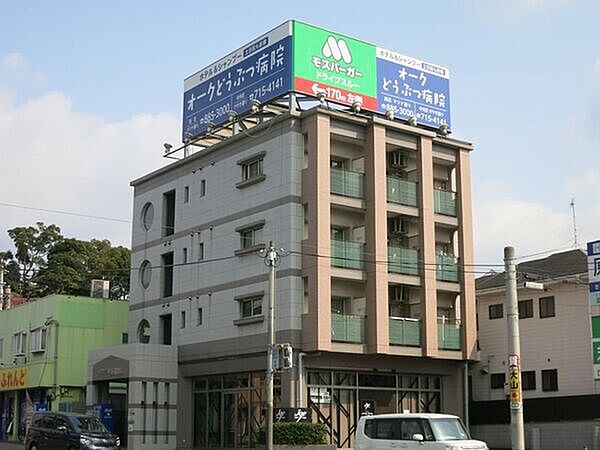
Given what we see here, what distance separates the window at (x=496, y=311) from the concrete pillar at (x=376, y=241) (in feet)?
26.6

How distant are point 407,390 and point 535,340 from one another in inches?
Answer: 251

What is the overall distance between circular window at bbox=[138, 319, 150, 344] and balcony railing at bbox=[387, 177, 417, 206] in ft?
48.9

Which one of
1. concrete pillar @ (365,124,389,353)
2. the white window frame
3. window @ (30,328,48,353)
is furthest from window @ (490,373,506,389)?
the white window frame

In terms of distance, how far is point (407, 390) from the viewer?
134 ft

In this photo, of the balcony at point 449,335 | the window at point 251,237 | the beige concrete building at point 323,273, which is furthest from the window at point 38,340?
the balcony at point 449,335

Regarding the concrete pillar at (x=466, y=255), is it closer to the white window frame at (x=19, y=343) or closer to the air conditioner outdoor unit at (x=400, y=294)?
the air conditioner outdoor unit at (x=400, y=294)

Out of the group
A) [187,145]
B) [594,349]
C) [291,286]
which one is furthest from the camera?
[187,145]

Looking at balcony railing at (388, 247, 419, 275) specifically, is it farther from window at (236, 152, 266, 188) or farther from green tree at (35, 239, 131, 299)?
green tree at (35, 239, 131, 299)

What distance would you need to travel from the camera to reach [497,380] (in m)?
43.3

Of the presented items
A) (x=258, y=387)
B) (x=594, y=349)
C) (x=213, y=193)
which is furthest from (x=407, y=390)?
(x=213, y=193)

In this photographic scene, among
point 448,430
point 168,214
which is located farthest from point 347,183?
point 448,430

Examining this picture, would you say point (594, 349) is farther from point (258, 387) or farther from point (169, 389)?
point (169, 389)

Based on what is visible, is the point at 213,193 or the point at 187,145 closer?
the point at 213,193

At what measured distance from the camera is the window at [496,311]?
144ft
